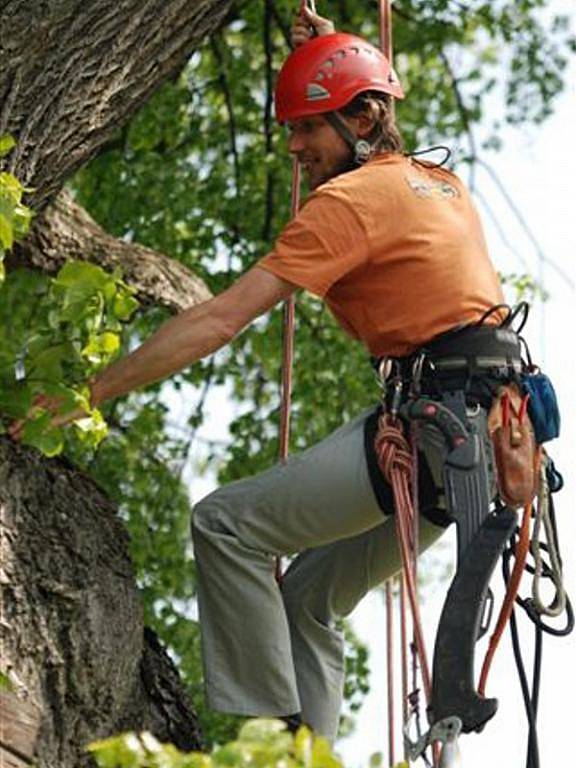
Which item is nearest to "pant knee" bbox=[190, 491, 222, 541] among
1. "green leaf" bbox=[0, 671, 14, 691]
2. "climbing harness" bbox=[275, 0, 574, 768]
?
"climbing harness" bbox=[275, 0, 574, 768]

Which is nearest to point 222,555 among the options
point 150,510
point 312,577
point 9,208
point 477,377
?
point 312,577

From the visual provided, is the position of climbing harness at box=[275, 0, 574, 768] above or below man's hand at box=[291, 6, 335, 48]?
below

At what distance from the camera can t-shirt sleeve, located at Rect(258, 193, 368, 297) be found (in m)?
6.43

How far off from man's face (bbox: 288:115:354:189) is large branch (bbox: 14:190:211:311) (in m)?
1.22

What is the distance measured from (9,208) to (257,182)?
7.34 metres

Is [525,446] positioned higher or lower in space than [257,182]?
lower

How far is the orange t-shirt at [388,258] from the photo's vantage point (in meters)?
A: 6.45

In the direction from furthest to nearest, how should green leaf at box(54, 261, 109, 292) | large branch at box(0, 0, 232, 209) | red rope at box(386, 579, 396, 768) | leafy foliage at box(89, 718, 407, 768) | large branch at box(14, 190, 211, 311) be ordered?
large branch at box(14, 190, 211, 311) < large branch at box(0, 0, 232, 209) < red rope at box(386, 579, 396, 768) < green leaf at box(54, 261, 109, 292) < leafy foliage at box(89, 718, 407, 768)

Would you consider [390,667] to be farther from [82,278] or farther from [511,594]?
[82,278]

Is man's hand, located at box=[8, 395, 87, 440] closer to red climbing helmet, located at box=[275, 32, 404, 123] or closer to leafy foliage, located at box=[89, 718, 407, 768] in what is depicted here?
red climbing helmet, located at box=[275, 32, 404, 123]

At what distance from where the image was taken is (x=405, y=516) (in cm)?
643

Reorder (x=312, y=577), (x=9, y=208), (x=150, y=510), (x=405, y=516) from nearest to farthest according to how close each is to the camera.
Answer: (x=9, y=208), (x=405, y=516), (x=312, y=577), (x=150, y=510)

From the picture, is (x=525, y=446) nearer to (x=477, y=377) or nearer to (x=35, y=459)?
(x=477, y=377)

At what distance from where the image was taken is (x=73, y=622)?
681 cm
